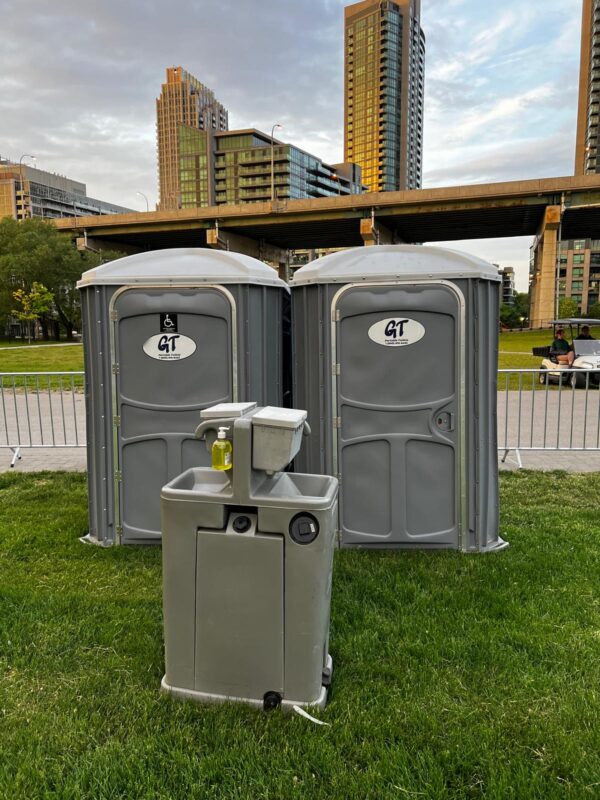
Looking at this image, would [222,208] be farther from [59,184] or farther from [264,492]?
[59,184]

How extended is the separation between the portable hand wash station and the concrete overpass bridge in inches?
1767

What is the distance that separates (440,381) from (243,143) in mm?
136230

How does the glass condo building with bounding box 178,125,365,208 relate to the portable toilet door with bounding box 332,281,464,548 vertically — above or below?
above

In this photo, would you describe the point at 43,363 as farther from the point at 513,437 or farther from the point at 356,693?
the point at 356,693

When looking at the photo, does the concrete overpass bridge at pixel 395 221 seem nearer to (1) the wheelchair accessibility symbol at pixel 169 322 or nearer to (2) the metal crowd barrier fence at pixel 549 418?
(2) the metal crowd barrier fence at pixel 549 418

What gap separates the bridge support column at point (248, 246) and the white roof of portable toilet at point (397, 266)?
139ft

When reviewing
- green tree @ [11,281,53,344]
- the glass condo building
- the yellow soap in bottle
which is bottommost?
the yellow soap in bottle

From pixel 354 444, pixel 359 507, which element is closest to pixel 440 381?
pixel 354 444

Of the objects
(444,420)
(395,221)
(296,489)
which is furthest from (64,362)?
(395,221)

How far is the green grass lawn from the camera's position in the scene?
2182mm

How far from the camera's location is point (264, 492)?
8.20ft

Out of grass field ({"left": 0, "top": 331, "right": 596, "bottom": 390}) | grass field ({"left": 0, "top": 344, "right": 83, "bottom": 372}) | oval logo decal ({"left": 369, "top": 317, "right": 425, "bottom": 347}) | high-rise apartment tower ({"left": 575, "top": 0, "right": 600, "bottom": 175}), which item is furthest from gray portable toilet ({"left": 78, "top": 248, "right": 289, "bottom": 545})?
high-rise apartment tower ({"left": 575, "top": 0, "right": 600, "bottom": 175})

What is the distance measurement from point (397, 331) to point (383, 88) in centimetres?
18292

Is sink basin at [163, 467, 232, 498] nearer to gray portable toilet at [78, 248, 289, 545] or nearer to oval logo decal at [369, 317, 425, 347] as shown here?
gray portable toilet at [78, 248, 289, 545]
